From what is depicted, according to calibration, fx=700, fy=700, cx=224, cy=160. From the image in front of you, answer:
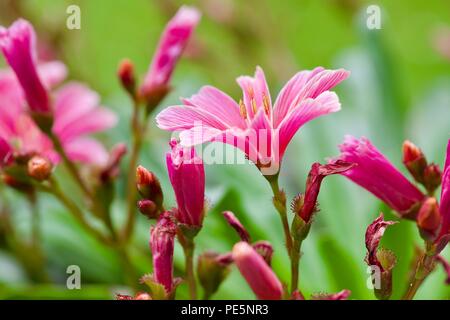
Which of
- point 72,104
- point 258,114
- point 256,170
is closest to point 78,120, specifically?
point 72,104

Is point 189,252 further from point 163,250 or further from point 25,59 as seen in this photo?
point 25,59

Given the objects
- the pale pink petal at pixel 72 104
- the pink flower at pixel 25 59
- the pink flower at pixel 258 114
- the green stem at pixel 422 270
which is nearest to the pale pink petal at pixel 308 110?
the pink flower at pixel 258 114

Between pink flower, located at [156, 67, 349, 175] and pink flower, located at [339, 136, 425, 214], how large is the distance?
1.5 inches

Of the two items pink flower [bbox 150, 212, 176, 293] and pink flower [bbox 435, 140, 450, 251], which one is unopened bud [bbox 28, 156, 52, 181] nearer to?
pink flower [bbox 150, 212, 176, 293]

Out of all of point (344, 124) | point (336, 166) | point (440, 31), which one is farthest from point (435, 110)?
point (336, 166)

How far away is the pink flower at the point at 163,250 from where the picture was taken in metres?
0.40

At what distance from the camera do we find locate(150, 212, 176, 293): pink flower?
0.40m

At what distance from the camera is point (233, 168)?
2.66ft

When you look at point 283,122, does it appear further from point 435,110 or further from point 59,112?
point 435,110

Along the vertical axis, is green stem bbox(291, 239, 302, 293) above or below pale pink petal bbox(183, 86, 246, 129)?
below

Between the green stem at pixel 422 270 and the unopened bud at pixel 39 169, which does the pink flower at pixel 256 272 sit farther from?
the unopened bud at pixel 39 169

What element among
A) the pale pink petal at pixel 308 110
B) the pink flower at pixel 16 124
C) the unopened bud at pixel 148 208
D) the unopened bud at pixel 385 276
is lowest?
the unopened bud at pixel 385 276

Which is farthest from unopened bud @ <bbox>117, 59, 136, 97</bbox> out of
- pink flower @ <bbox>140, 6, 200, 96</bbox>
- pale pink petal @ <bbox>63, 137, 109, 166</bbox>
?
pale pink petal @ <bbox>63, 137, 109, 166</bbox>

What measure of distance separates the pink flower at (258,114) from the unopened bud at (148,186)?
0.05 metres
